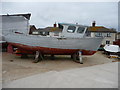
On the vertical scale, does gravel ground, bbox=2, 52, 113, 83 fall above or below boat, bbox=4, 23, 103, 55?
below

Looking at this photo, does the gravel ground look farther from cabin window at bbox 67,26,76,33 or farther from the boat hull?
cabin window at bbox 67,26,76,33

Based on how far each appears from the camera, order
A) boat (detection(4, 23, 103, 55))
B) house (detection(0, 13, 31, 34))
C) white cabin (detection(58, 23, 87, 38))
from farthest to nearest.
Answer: house (detection(0, 13, 31, 34)) < white cabin (detection(58, 23, 87, 38)) < boat (detection(4, 23, 103, 55))

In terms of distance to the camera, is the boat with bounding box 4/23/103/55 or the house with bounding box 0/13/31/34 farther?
the house with bounding box 0/13/31/34

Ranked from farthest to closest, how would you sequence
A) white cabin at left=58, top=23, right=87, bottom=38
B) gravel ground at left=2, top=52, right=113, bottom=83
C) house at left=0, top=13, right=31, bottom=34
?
house at left=0, top=13, right=31, bottom=34
white cabin at left=58, top=23, right=87, bottom=38
gravel ground at left=2, top=52, right=113, bottom=83

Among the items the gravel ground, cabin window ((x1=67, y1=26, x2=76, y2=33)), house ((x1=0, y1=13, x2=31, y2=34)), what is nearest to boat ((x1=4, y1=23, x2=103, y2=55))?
cabin window ((x1=67, y1=26, x2=76, y2=33))

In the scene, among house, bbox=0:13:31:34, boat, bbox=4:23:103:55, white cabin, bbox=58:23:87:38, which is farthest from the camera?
house, bbox=0:13:31:34

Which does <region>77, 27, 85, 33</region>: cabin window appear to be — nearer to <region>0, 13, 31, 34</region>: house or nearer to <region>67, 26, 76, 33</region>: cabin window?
<region>67, 26, 76, 33</region>: cabin window

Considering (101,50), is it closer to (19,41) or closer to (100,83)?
(19,41)

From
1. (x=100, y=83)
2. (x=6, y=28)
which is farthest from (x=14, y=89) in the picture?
(x=6, y=28)

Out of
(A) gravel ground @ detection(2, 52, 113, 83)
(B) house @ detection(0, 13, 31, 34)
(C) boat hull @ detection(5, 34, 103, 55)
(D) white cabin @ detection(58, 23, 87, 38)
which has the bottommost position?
(A) gravel ground @ detection(2, 52, 113, 83)

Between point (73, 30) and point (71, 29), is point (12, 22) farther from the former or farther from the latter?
point (73, 30)

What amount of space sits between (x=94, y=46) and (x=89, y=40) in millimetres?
696

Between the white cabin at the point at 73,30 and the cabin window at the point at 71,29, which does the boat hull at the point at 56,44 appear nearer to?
the white cabin at the point at 73,30

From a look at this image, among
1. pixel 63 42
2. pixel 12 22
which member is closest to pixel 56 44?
pixel 63 42
